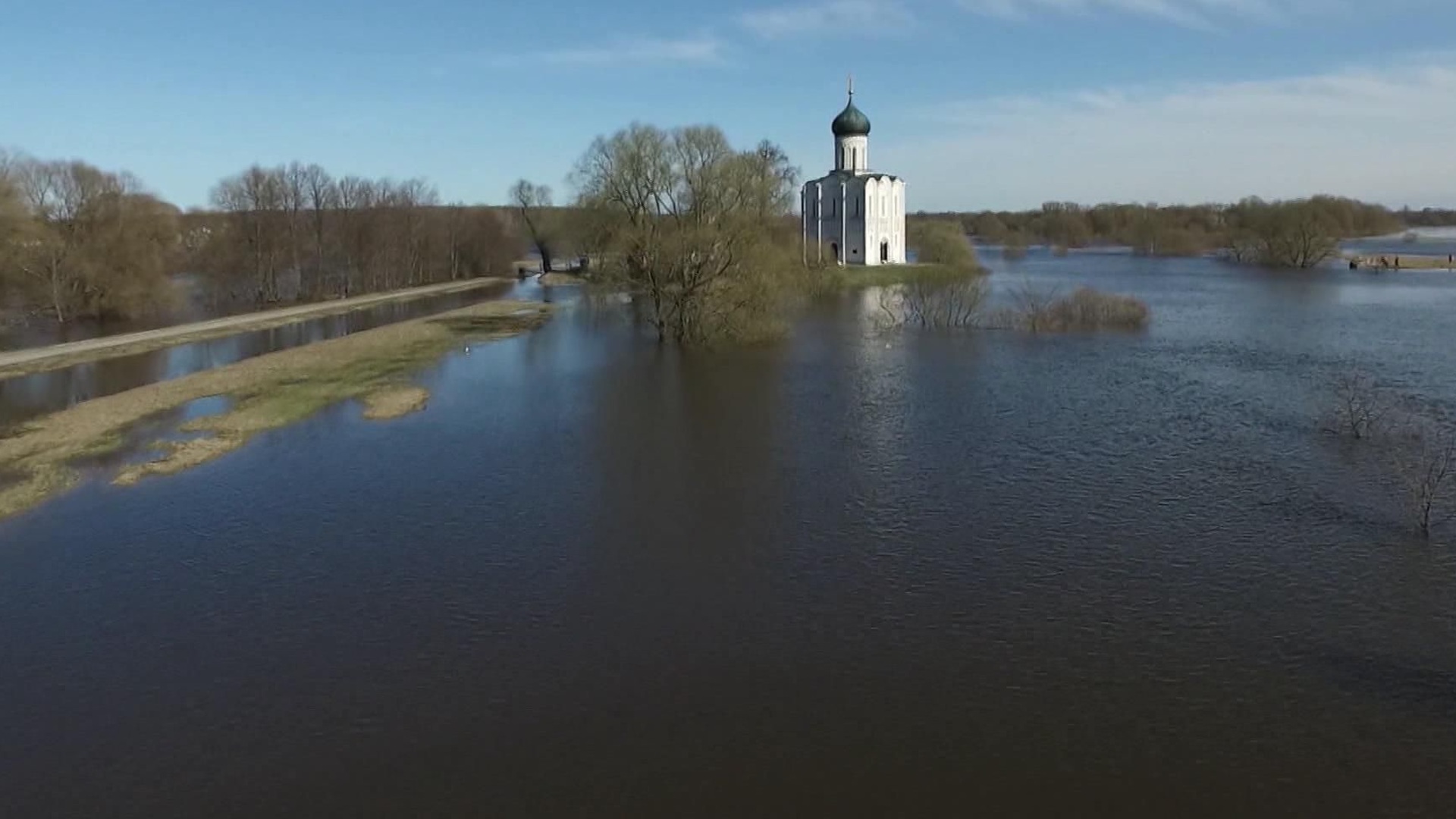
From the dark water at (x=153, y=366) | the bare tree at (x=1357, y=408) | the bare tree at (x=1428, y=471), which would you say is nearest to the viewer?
the bare tree at (x=1428, y=471)

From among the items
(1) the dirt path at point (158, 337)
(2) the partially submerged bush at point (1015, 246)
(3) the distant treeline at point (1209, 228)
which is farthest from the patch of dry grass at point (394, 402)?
(2) the partially submerged bush at point (1015, 246)

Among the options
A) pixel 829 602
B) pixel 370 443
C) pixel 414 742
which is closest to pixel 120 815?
pixel 414 742

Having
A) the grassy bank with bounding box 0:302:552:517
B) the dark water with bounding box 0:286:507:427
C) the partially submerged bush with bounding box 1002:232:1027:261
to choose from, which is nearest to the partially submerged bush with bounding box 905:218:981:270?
the partially submerged bush with bounding box 1002:232:1027:261

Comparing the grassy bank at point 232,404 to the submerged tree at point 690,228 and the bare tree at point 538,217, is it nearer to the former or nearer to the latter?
the submerged tree at point 690,228

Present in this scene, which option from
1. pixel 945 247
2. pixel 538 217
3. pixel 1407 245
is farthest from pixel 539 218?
pixel 1407 245

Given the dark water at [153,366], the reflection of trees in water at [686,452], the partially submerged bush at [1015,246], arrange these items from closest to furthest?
the reflection of trees in water at [686,452]
the dark water at [153,366]
the partially submerged bush at [1015,246]

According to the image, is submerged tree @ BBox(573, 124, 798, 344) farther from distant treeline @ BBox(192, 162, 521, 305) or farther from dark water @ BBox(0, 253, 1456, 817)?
distant treeline @ BBox(192, 162, 521, 305)

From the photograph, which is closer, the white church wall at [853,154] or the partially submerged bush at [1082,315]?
the partially submerged bush at [1082,315]
